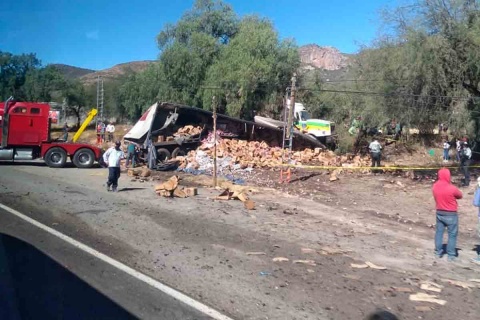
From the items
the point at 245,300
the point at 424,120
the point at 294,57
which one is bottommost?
the point at 245,300

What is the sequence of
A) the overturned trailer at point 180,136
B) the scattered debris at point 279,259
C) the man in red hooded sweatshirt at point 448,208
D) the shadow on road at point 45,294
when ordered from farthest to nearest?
the overturned trailer at point 180,136
the man in red hooded sweatshirt at point 448,208
the scattered debris at point 279,259
the shadow on road at point 45,294

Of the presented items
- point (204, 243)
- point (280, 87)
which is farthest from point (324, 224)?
point (280, 87)

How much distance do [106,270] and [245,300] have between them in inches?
84.4

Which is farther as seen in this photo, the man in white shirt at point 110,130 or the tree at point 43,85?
the tree at point 43,85

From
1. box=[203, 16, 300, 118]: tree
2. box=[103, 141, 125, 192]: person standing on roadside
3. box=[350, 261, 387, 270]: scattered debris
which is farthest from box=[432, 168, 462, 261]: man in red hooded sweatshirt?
box=[203, 16, 300, 118]: tree

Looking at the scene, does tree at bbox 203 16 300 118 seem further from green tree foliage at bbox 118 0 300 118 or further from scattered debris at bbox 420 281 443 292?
scattered debris at bbox 420 281 443 292

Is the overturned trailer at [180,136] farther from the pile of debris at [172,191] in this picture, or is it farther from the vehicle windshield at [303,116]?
the pile of debris at [172,191]

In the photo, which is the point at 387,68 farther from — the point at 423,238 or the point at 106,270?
the point at 106,270

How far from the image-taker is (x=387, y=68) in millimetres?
21625

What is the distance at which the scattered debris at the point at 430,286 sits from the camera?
654 cm

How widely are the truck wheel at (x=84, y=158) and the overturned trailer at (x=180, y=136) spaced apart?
2.18 meters

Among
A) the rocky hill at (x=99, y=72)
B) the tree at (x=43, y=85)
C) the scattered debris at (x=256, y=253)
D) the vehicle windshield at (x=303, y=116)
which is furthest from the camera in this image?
the rocky hill at (x=99, y=72)

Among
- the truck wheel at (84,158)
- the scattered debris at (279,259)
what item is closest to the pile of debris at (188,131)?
the truck wheel at (84,158)

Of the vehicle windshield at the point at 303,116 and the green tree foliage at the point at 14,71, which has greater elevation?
the green tree foliage at the point at 14,71
